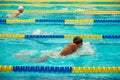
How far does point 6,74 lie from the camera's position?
15.9ft

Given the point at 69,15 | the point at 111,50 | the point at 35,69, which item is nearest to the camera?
the point at 35,69

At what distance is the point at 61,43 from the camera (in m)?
6.58

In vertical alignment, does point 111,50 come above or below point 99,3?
below

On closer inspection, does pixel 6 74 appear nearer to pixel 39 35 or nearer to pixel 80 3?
pixel 39 35

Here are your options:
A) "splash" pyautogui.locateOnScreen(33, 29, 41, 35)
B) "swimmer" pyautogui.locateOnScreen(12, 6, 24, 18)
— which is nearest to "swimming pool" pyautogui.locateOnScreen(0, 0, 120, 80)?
"splash" pyautogui.locateOnScreen(33, 29, 41, 35)

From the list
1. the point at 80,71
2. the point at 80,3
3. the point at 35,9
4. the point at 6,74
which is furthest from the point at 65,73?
the point at 80,3

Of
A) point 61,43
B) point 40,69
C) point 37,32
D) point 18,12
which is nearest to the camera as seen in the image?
point 40,69

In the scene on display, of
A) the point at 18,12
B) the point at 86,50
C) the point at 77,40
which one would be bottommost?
the point at 86,50

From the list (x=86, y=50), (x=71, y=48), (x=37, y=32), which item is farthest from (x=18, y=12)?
(x=71, y=48)

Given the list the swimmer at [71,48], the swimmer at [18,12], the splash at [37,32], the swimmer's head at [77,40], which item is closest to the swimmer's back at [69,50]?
the swimmer at [71,48]

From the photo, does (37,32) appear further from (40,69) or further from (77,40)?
(40,69)

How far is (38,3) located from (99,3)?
2.37 meters

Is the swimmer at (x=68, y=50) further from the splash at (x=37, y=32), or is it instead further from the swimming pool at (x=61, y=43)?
A: the splash at (x=37, y=32)

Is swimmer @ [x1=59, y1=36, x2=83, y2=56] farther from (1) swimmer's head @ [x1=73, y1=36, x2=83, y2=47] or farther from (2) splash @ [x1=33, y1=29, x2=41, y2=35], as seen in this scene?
(2) splash @ [x1=33, y1=29, x2=41, y2=35]
